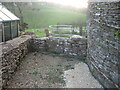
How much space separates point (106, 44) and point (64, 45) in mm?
4452

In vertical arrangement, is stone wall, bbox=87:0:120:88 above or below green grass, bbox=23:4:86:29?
A: below

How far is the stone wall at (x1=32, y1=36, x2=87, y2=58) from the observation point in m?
9.16

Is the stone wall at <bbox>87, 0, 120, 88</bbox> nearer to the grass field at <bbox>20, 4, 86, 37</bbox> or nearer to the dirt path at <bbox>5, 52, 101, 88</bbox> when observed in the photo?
the dirt path at <bbox>5, 52, 101, 88</bbox>

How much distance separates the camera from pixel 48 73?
276 inches

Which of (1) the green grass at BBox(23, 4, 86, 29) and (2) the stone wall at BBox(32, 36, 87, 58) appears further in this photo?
(1) the green grass at BBox(23, 4, 86, 29)

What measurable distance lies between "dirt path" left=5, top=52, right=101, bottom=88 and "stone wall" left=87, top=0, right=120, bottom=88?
660 millimetres

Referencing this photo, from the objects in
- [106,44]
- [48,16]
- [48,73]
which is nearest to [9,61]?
[48,73]

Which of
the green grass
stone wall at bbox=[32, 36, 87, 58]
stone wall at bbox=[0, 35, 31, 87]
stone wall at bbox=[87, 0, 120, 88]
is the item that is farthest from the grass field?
stone wall at bbox=[87, 0, 120, 88]

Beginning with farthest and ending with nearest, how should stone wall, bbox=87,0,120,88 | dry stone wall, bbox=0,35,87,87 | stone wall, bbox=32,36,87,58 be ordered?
stone wall, bbox=32,36,87,58 < dry stone wall, bbox=0,35,87,87 < stone wall, bbox=87,0,120,88

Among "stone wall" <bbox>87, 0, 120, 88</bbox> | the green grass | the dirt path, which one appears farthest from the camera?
the green grass

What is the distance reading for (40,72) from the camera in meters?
7.11

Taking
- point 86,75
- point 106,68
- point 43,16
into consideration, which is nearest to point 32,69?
point 86,75

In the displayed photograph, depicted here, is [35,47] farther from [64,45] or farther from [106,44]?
[106,44]

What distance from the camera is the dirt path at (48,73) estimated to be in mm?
6035
